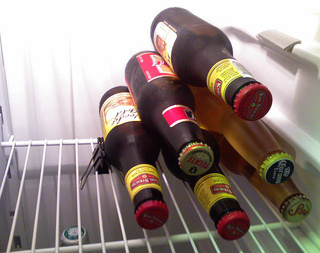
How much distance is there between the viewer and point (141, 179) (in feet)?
1.71

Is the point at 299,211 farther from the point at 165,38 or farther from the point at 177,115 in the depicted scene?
the point at 165,38

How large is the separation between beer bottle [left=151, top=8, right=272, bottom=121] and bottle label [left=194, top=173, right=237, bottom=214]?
133 millimetres

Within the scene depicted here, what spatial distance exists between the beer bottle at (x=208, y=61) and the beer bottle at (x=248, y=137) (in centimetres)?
8

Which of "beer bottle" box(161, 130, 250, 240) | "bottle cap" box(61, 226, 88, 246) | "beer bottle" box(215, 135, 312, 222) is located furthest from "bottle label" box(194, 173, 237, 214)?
"bottle cap" box(61, 226, 88, 246)

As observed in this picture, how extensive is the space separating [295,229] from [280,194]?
0.13 m

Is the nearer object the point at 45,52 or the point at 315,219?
the point at 315,219

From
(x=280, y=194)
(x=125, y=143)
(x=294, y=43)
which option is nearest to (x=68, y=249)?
(x=125, y=143)

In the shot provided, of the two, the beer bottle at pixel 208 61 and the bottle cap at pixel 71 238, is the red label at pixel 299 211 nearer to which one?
the beer bottle at pixel 208 61

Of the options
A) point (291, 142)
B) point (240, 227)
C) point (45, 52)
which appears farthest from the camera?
point (45, 52)

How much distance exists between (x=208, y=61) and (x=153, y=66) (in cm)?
15

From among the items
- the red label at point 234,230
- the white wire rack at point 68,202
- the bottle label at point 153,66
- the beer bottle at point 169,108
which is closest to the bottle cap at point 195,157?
the beer bottle at point 169,108

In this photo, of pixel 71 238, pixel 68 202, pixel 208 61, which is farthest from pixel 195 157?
pixel 68 202

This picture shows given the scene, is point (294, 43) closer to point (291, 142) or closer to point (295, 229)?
point (291, 142)

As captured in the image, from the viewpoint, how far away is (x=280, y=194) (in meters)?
0.58
